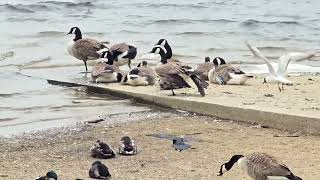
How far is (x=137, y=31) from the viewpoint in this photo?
70.6 ft

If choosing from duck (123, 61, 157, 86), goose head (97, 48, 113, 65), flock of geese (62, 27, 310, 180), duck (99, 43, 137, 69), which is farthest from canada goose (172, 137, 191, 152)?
duck (99, 43, 137, 69)

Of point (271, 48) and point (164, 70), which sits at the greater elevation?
point (164, 70)

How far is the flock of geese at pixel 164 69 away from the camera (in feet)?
37.8

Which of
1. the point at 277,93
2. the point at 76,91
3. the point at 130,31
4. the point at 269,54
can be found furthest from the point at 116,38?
the point at 277,93

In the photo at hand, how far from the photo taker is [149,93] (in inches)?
461

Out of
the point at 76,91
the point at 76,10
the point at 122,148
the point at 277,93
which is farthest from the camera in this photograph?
the point at 76,10

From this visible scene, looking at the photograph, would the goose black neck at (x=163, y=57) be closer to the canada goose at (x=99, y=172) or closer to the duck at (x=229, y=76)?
the duck at (x=229, y=76)

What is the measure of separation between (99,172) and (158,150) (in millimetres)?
1415

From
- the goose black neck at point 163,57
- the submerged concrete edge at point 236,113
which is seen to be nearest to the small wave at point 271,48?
the goose black neck at point 163,57

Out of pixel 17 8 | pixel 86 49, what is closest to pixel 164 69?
pixel 86 49

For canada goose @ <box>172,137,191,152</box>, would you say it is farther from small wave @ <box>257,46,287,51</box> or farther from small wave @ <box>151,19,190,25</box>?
small wave @ <box>151,19,190,25</box>

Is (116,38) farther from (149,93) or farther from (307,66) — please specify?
(149,93)

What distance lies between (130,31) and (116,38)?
60.2 inches

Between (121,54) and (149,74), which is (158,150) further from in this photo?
(121,54)
